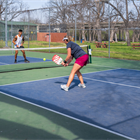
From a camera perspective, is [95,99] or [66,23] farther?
[66,23]

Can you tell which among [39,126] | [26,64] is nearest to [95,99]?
[39,126]

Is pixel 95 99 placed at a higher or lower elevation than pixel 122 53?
lower

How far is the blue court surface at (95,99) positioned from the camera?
4.48 meters

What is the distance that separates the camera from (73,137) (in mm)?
3744

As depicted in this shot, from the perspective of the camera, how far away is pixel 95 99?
19.7ft

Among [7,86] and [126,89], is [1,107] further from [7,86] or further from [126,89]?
A: [126,89]

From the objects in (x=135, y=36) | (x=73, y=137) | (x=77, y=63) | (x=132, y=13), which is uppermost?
(x=132, y=13)

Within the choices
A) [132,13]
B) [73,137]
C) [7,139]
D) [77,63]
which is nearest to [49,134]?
[73,137]

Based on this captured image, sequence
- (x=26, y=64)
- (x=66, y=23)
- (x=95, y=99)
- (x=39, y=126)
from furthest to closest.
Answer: (x=66, y=23)
(x=26, y=64)
(x=95, y=99)
(x=39, y=126)

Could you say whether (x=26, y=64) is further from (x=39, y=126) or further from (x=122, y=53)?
(x=122, y=53)

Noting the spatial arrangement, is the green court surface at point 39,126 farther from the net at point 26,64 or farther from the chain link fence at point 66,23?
the chain link fence at point 66,23

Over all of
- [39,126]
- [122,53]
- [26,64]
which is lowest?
[39,126]

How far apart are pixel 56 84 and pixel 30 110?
2.80 meters

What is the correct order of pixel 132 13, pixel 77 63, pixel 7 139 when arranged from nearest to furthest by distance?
1. pixel 7 139
2. pixel 77 63
3. pixel 132 13
